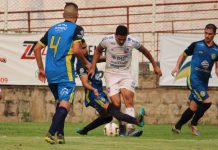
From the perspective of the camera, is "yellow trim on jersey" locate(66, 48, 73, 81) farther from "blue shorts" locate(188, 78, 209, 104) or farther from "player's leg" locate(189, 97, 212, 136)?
"player's leg" locate(189, 97, 212, 136)

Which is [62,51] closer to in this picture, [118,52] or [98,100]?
[98,100]

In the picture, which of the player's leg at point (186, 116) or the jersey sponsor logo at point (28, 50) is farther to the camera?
the jersey sponsor logo at point (28, 50)

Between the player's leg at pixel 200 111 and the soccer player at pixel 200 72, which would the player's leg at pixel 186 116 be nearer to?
the soccer player at pixel 200 72

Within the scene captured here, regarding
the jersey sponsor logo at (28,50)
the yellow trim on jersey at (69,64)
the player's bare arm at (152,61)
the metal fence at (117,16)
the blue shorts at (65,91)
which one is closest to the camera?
the blue shorts at (65,91)

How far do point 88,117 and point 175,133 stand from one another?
606 cm

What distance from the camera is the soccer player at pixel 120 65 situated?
52.2 feet

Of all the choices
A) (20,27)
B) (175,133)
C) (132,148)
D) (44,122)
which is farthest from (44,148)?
(20,27)

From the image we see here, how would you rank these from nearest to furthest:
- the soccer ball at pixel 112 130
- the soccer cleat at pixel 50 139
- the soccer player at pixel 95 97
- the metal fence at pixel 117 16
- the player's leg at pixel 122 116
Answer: the soccer cleat at pixel 50 139, the player's leg at pixel 122 116, the soccer player at pixel 95 97, the soccer ball at pixel 112 130, the metal fence at pixel 117 16

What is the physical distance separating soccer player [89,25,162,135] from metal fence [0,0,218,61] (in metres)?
9.06

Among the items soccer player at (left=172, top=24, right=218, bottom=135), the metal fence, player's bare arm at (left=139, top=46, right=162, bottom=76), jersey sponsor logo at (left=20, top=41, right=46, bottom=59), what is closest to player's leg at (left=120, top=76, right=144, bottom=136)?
player's bare arm at (left=139, top=46, right=162, bottom=76)

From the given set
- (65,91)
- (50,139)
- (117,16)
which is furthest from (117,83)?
(117,16)

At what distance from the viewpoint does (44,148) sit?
10.6 m

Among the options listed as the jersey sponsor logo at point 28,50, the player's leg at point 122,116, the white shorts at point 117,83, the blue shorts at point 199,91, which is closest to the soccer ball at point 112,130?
the white shorts at point 117,83

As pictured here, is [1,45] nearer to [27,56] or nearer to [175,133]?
[27,56]
